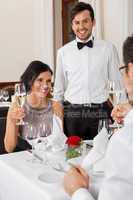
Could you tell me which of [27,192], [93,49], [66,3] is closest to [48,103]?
[93,49]

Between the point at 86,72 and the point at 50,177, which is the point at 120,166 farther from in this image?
the point at 86,72

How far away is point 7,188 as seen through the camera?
6.02 feet

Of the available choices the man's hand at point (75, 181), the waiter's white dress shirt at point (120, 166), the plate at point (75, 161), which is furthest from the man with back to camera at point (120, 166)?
the plate at point (75, 161)

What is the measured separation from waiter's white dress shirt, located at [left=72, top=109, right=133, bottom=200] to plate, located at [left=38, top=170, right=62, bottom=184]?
57cm

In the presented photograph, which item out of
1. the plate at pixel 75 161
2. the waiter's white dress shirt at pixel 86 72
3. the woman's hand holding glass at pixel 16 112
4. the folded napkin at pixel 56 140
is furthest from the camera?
the waiter's white dress shirt at pixel 86 72

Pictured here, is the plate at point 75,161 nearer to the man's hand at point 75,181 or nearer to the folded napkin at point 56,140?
the folded napkin at point 56,140

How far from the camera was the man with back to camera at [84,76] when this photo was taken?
3.14 meters

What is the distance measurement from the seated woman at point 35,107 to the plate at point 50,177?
702mm

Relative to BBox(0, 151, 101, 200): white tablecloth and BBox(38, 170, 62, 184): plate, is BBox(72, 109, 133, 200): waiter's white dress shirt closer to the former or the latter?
BBox(0, 151, 101, 200): white tablecloth

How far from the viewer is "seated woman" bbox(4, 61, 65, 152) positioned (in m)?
2.45

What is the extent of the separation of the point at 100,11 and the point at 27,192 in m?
3.94

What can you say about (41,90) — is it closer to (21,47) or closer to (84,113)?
(84,113)

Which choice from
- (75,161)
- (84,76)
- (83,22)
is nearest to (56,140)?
(75,161)

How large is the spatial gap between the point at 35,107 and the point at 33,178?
3.50ft
